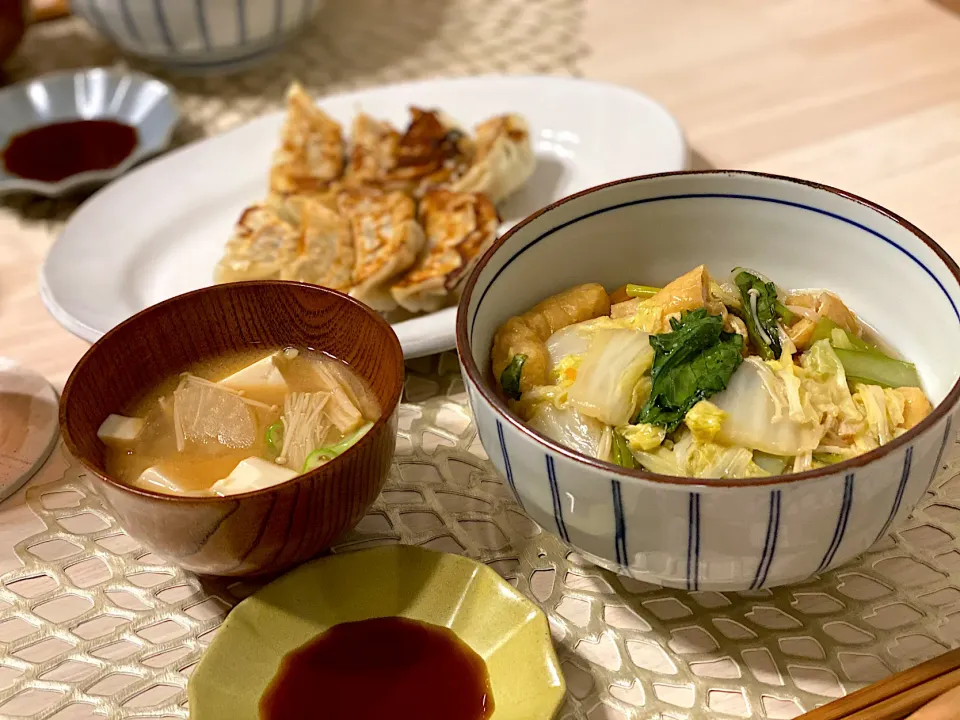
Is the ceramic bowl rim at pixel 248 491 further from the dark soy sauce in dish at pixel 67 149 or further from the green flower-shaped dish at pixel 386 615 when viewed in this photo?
the dark soy sauce in dish at pixel 67 149

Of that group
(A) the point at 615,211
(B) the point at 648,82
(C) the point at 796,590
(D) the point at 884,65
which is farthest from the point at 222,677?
(D) the point at 884,65

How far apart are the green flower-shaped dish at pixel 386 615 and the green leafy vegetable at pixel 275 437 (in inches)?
8.2

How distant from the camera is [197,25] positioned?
2.73 meters

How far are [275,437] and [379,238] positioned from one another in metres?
0.74

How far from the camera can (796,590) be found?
4.23 feet

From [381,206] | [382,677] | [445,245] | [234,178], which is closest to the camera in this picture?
[382,677]

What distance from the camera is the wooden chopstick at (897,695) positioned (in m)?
1.07

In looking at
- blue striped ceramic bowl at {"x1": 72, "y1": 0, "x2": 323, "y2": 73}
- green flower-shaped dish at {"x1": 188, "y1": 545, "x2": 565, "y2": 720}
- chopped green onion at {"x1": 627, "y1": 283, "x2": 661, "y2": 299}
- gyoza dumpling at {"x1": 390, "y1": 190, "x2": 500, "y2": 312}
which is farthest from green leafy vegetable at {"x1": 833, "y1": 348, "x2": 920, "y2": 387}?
blue striped ceramic bowl at {"x1": 72, "y1": 0, "x2": 323, "y2": 73}

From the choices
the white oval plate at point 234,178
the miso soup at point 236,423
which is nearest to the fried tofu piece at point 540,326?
the miso soup at point 236,423

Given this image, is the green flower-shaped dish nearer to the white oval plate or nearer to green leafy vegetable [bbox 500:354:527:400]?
green leafy vegetable [bbox 500:354:527:400]

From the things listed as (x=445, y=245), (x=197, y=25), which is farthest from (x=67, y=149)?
(x=445, y=245)

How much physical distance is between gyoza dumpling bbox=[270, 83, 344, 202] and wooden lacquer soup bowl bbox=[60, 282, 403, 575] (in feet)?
2.49

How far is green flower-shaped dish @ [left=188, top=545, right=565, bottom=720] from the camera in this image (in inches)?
44.1

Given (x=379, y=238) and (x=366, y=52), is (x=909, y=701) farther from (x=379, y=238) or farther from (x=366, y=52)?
(x=366, y=52)
